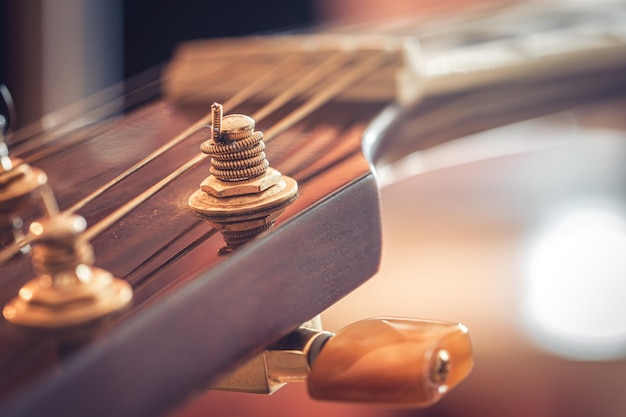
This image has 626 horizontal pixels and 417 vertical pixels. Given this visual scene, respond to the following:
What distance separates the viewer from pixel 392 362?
0.66 m

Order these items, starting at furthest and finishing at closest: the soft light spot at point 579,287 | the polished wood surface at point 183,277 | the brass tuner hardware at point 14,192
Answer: the soft light spot at point 579,287 < the brass tuner hardware at point 14,192 < the polished wood surface at point 183,277

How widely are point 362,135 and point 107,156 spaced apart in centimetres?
33

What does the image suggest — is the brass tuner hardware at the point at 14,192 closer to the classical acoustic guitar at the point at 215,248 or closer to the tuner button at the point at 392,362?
the classical acoustic guitar at the point at 215,248

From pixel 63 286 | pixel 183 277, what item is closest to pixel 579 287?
pixel 183 277

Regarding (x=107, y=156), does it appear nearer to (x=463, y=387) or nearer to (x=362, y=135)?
(x=362, y=135)

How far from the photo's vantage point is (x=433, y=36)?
193 cm

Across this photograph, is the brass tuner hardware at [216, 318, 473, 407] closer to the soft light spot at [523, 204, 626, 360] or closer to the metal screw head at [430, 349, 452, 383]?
the metal screw head at [430, 349, 452, 383]

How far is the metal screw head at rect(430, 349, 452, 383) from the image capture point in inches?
26.2

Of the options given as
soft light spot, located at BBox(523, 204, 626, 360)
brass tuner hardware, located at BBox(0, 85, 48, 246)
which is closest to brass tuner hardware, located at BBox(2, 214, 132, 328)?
brass tuner hardware, located at BBox(0, 85, 48, 246)

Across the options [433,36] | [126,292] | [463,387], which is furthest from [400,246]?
[126,292]

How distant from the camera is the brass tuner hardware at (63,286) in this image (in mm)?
526

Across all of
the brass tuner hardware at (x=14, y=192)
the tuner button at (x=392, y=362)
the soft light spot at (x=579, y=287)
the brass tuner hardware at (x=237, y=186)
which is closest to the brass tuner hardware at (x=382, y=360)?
the tuner button at (x=392, y=362)

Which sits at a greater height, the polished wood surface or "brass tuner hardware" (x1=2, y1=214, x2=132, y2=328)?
"brass tuner hardware" (x1=2, y1=214, x2=132, y2=328)

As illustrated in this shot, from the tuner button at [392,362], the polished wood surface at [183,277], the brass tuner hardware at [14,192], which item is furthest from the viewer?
the brass tuner hardware at [14,192]
